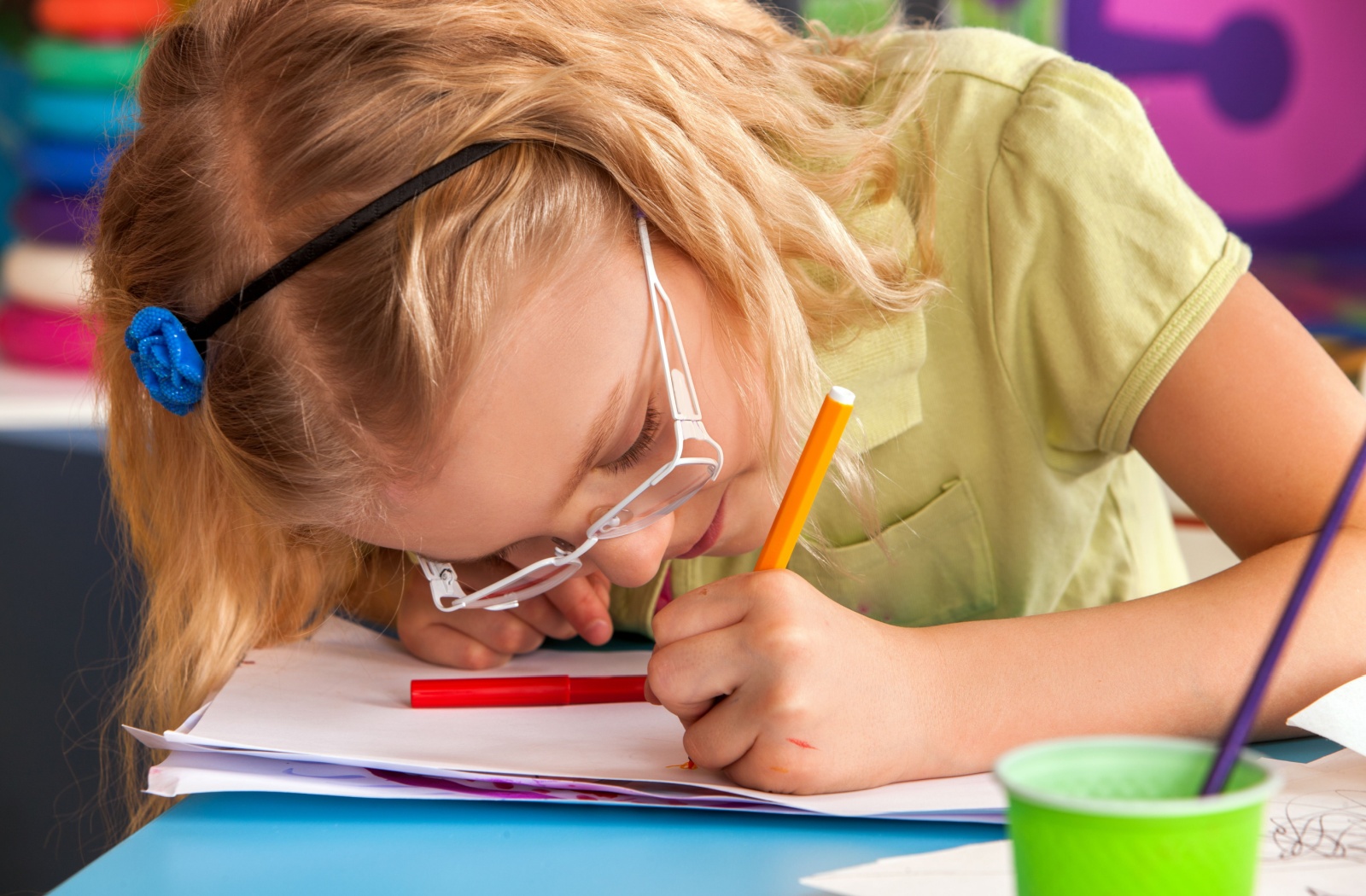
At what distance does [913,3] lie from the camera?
5.51 feet

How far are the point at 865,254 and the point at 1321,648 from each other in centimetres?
31

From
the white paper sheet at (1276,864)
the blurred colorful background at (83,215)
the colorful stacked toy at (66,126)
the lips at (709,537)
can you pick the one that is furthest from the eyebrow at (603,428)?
the colorful stacked toy at (66,126)

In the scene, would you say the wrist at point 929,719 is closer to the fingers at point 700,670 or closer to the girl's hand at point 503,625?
the fingers at point 700,670

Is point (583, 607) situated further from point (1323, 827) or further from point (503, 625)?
point (1323, 827)

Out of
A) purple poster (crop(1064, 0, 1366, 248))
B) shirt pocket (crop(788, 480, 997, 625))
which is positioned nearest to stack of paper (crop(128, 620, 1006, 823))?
shirt pocket (crop(788, 480, 997, 625))

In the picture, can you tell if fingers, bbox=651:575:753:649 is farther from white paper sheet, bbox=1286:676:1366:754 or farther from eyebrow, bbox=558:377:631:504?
white paper sheet, bbox=1286:676:1366:754

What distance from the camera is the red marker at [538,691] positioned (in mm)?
630

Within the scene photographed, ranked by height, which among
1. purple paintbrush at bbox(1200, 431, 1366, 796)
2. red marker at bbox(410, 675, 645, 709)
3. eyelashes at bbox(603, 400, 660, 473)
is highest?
purple paintbrush at bbox(1200, 431, 1366, 796)

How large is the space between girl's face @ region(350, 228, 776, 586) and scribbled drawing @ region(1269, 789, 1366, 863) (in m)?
0.30

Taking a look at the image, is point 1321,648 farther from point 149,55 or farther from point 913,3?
point 913,3

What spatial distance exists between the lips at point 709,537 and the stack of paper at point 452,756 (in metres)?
0.10

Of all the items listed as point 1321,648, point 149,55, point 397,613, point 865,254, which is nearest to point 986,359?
point 865,254

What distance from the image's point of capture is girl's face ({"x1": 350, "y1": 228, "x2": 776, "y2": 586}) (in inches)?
21.3

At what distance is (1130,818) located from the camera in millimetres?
261
